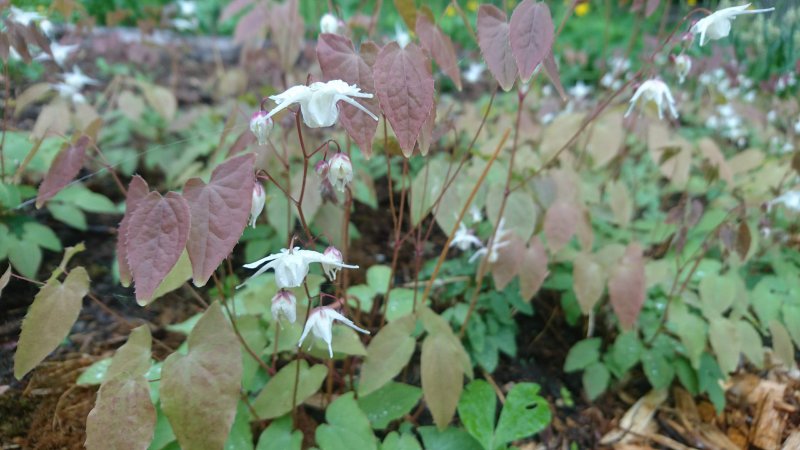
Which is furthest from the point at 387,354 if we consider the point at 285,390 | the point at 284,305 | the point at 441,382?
the point at 284,305

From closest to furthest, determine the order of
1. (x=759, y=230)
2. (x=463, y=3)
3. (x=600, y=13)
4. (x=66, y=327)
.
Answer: (x=66, y=327)
(x=759, y=230)
(x=600, y=13)
(x=463, y=3)

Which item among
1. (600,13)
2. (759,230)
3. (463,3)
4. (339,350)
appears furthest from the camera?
(463,3)

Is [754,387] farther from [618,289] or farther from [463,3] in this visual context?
[463,3]

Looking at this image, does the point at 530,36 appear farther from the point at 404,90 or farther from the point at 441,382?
the point at 441,382

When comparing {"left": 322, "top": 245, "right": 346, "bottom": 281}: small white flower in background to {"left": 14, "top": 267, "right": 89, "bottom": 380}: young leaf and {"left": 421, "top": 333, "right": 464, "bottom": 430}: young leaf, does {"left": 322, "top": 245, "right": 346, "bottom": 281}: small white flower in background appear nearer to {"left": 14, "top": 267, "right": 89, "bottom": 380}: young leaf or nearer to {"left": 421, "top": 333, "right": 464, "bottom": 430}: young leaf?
{"left": 421, "top": 333, "right": 464, "bottom": 430}: young leaf

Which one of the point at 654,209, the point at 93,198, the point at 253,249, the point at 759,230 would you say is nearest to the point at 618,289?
the point at 759,230

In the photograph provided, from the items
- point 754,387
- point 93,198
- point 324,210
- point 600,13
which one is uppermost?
point 600,13

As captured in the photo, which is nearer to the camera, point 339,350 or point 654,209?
point 339,350
